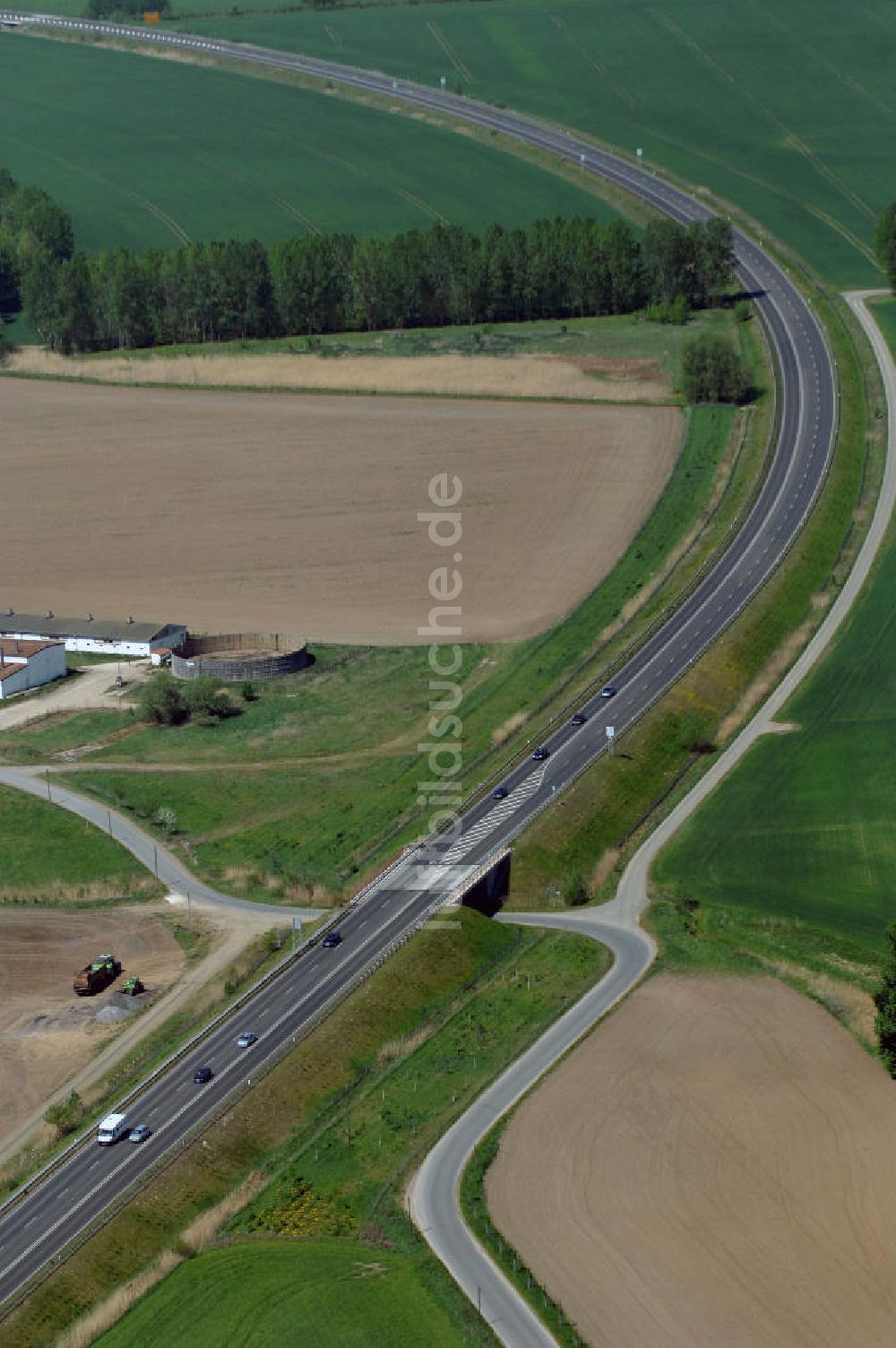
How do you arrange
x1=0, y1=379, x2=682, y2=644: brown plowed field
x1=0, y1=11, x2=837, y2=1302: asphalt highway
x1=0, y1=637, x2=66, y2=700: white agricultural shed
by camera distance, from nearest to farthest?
x1=0, y1=11, x2=837, y2=1302: asphalt highway
x1=0, y1=637, x2=66, y2=700: white agricultural shed
x1=0, y1=379, x2=682, y2=644: brown plowed field

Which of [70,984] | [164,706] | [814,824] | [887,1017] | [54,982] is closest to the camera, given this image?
[887,1017]

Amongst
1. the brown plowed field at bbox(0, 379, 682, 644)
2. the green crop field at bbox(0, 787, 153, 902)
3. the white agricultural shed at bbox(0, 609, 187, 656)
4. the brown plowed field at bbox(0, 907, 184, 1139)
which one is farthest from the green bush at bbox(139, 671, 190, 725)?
the brown plowed field at bbox(0, 907, 184, 1139)

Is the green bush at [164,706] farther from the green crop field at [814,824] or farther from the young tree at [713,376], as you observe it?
the young tree at [713,376]

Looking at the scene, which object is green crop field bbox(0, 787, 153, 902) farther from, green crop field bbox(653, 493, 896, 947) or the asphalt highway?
green crop field bbox(653, 493, 896, 947)

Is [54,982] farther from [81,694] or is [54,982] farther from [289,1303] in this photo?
[81,694]

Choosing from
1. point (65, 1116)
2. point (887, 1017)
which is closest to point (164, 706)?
point (65, 1116)
